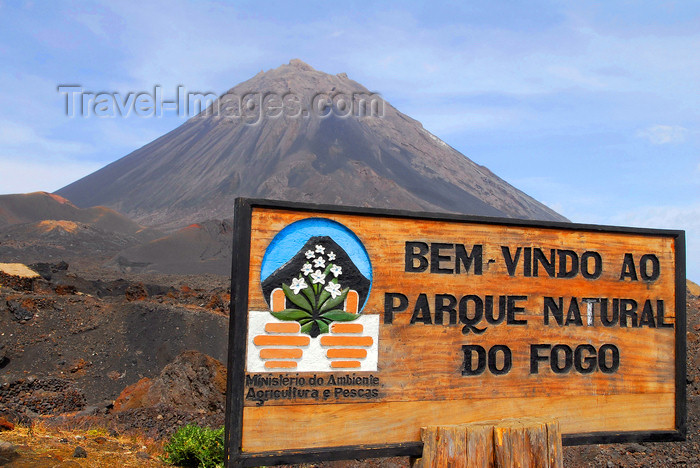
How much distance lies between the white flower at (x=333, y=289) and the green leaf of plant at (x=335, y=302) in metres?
0.02

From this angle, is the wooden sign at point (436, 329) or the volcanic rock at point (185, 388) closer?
the wooden sign at point (436, 329)

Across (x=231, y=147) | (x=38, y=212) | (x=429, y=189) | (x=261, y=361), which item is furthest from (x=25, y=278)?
(x=231, y=147)

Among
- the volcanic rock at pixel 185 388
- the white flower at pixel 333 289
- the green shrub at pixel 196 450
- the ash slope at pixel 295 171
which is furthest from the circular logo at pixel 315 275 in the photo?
the ash slope at pixel 295 171

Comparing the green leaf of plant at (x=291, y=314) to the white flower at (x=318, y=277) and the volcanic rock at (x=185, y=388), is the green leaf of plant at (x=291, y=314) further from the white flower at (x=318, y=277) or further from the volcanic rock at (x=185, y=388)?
the volcanic rock at (x=185, y=388)

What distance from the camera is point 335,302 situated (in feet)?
10.8

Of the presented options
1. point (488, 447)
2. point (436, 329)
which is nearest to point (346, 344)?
point (436, 329)

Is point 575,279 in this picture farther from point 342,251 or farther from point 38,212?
point 38,212

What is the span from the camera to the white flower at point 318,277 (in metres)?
3.26

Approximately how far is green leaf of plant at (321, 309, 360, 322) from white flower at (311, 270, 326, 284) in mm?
168

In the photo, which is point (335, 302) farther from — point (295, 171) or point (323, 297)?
point (295, 171)

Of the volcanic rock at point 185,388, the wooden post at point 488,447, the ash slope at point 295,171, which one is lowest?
the volcanic rock at point 185,388

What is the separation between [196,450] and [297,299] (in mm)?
3357

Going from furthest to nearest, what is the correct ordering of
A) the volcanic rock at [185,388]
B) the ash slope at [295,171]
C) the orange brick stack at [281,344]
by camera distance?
1. the ash slope at [295,171]
2. the volcanic rock at [185,388]
3. the orange brick stack at [281,344]

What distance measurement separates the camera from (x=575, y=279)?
3.78 metres
